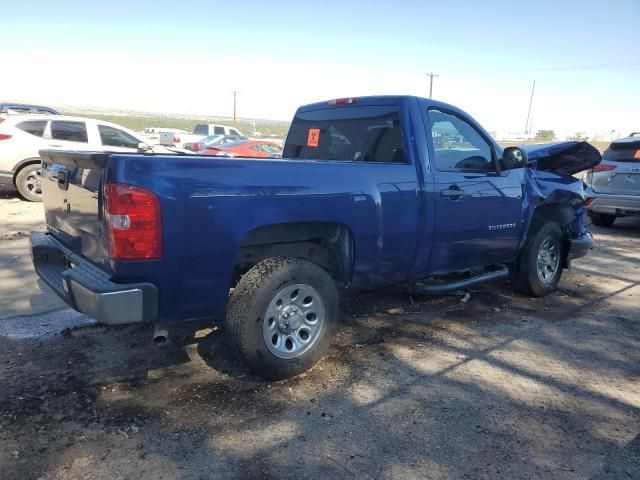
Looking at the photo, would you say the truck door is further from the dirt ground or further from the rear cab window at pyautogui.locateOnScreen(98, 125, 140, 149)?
the rear cab window at pyautogui.locateOnScreen(98, 125, 140, 149)

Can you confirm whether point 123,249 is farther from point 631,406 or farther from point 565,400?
point 631,406

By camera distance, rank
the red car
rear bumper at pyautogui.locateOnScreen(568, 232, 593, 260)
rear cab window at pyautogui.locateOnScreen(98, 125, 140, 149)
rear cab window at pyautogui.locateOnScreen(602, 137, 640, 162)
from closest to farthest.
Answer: rear bumper at pyautogui.locateOnScreen(568, 232, 593, 260) < rear cab window at pyautogui.locateOnScreen(602, 137, 640, 162) < rear cab window at pyautogui.locateOnScreen(98, 125, 140, 149) < the red car

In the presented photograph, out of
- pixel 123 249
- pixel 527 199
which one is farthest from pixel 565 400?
pixel 123 249

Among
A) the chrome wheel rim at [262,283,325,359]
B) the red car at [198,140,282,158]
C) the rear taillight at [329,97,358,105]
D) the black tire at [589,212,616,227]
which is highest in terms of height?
the rear taillight at [329,97,358,105]

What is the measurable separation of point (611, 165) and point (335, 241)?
7.87 m

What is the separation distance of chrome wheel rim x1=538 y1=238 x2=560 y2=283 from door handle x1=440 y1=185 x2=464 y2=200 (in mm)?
1786

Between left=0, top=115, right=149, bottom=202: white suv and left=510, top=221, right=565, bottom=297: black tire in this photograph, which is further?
left=0, top=115, right=149, bottom=202: white suv

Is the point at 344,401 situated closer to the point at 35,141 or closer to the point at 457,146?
the point at 457,146

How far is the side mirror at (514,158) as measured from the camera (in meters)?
4.79

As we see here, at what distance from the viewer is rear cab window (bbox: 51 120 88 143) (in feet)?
35.4

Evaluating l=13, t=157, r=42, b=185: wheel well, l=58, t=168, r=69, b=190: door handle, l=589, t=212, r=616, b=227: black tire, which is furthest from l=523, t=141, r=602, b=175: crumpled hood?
l=13, t=157, r=42, b=185: wheel well

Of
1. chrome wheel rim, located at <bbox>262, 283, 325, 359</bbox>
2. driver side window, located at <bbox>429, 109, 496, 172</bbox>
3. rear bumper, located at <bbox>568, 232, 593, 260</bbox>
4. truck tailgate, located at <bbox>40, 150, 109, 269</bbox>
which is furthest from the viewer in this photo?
rear bumper, located at <bbox>568, 232, 593, 260</bbox>

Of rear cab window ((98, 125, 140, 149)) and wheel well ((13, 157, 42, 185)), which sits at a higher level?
rear cab window ((98, 125, 140, 149))

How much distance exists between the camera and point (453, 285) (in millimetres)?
4625
